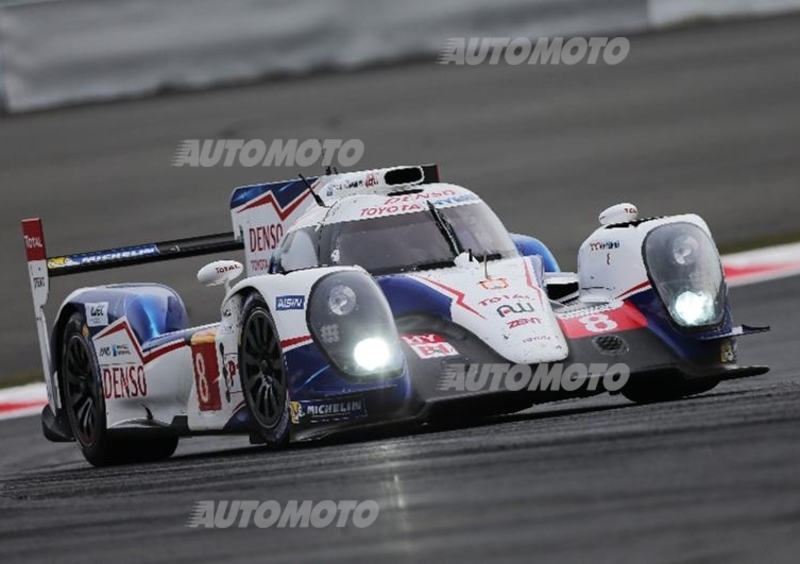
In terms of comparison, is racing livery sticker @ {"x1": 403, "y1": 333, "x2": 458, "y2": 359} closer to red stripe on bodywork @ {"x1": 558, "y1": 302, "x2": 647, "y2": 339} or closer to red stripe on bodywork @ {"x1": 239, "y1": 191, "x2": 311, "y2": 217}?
red stripe on bodywork @ {"x1": 558, "y1": 302, "x2": 647, "y2": 339}

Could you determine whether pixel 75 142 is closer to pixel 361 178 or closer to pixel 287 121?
pixel 287 121

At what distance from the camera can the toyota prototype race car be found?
8969 millimetres

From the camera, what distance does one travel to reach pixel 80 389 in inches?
455

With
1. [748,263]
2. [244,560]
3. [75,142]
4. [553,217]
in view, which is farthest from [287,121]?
[244,560]

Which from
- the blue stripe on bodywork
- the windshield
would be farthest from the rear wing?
the blue stripe on bodywork

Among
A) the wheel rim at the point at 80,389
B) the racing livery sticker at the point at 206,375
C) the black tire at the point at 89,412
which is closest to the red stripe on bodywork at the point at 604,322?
the racing livery sticker at the point at 206,375

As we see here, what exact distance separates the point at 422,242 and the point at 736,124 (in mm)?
10314

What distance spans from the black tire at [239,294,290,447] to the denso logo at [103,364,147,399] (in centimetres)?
140

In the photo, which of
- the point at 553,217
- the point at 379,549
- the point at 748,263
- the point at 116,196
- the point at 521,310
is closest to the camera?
the point at 379,549

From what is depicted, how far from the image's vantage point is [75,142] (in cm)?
2041

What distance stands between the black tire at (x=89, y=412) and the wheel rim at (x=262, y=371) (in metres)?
1.78

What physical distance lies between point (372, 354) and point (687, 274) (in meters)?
1.75

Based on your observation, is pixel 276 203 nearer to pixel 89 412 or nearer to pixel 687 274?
pixel 89 412

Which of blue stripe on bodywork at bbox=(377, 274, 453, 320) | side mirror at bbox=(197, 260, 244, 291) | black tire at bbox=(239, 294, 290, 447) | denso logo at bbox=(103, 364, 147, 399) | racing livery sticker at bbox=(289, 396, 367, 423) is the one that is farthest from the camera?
denso logo at bbox=(103, 364, 147, 399)
